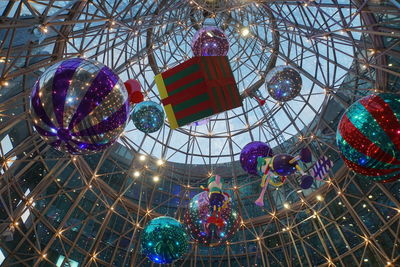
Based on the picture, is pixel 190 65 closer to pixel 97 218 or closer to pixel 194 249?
pixel 97 218

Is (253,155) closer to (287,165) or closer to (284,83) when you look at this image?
(287,165)

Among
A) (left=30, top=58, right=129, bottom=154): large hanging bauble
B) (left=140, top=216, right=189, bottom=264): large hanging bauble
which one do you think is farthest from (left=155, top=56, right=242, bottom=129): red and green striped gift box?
(left=140, top=216, right=189, bottom=264): large hanging bauble

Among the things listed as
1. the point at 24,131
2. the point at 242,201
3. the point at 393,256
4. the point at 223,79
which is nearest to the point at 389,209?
the point at 393,256

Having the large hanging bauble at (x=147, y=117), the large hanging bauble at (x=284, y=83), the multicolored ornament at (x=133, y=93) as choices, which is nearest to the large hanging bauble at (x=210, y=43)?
the large hanging bauble at (x=284, y=83)

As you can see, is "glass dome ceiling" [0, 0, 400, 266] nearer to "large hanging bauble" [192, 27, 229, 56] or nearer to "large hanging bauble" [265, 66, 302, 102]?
"large hanging bauble" [192, 27, 229, 56]

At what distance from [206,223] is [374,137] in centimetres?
664

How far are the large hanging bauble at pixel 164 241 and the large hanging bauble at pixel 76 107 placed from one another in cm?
513

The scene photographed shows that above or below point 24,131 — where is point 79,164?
above

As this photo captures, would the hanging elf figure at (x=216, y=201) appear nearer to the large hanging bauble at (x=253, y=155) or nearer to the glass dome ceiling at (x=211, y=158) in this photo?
the large hanging bauble at (x=253, y=155)

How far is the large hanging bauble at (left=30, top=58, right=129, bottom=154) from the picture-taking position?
5.37 meters

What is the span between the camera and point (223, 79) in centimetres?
803

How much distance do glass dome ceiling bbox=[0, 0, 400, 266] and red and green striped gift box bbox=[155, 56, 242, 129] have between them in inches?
203

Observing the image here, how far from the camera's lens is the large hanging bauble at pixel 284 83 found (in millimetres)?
11758

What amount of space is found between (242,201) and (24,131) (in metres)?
14.9
